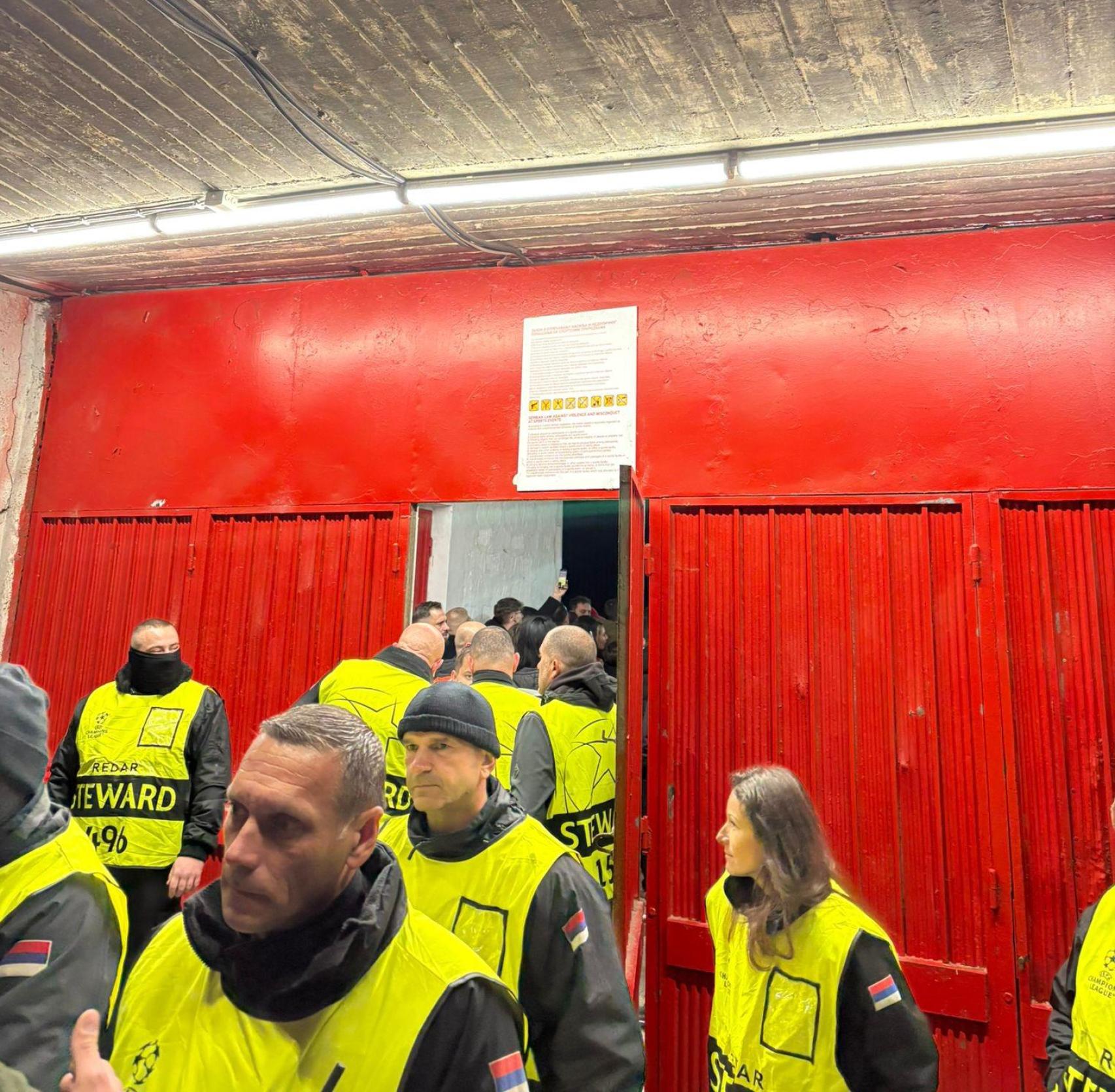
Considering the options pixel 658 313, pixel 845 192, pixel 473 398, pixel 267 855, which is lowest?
pixel 267 855

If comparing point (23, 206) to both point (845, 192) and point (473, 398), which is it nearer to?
point (473, 398)

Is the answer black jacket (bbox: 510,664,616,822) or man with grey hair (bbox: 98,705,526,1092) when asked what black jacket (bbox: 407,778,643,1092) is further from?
black jacket (bbox: 510,664,616,822)

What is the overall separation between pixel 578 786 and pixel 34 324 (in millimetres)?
4674

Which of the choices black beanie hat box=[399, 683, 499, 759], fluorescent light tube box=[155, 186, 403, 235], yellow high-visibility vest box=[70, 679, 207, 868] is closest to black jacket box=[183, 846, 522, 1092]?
black beanie hat box=[399, 683, 499, 759]

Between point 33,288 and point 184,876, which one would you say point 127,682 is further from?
point 33,288

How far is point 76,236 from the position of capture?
4.36m

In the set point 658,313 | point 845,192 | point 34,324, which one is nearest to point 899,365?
point 845,192

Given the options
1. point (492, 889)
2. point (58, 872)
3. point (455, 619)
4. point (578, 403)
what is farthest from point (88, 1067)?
point (455, 619)

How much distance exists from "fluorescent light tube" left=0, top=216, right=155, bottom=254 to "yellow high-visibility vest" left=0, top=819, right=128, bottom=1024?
11.2 ft

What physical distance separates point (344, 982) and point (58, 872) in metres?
0.92

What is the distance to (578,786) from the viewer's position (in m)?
3.49

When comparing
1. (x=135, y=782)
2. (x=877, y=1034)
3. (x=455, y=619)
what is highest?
(x=455, y=619)

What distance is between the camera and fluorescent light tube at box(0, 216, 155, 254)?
4.23 metres

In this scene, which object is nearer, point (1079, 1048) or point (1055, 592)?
point (1079, 1048)
